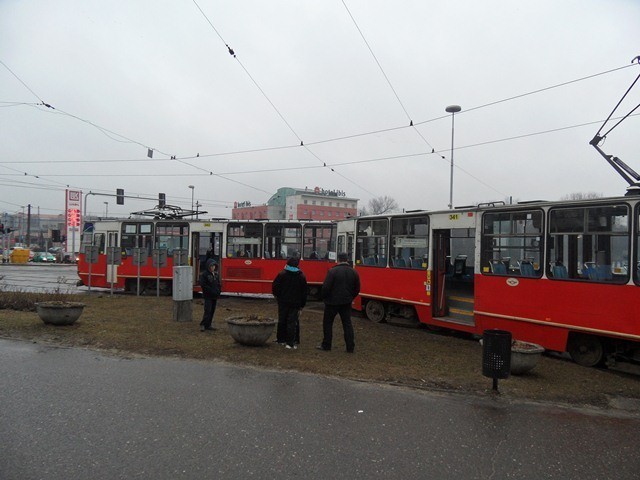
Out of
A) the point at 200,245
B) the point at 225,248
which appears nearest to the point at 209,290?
the point at 225,248

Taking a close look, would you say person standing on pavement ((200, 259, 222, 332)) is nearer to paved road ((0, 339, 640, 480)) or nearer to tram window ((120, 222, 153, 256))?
paved road ((0, 339, 640, 480))

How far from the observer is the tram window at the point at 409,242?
11.1 m

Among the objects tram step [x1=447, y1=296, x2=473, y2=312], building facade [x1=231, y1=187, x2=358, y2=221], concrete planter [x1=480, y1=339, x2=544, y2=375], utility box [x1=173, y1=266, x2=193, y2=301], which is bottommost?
concrete planter [x1=480, y1=339, x2=544, y2=375]

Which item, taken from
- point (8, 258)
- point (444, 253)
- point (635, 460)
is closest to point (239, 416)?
point (635, 460)

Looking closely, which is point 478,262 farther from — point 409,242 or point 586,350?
point 586,350

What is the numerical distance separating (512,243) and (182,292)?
7.16 m

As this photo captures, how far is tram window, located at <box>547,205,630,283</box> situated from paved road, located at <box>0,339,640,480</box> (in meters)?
2.83

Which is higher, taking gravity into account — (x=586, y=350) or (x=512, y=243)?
(x=512, y=243)

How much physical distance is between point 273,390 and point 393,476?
8.08ft

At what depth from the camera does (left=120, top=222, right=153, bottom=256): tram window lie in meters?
17.5

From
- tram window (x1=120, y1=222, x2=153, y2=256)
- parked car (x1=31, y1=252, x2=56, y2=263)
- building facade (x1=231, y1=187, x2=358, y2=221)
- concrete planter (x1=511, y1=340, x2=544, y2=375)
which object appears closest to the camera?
concrete planter (x1=511, y1=340, x2=544, y2=375)

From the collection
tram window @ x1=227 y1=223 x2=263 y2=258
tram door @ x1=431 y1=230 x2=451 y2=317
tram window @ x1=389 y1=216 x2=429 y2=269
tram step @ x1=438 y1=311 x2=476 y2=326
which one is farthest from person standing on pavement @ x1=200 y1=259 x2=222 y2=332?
tram window @ x1=227 y1=223 x2=263 y2=258

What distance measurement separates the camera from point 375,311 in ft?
41.4

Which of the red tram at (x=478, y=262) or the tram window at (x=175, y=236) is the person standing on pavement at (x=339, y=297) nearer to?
the red tram at (x=478, y=262)
